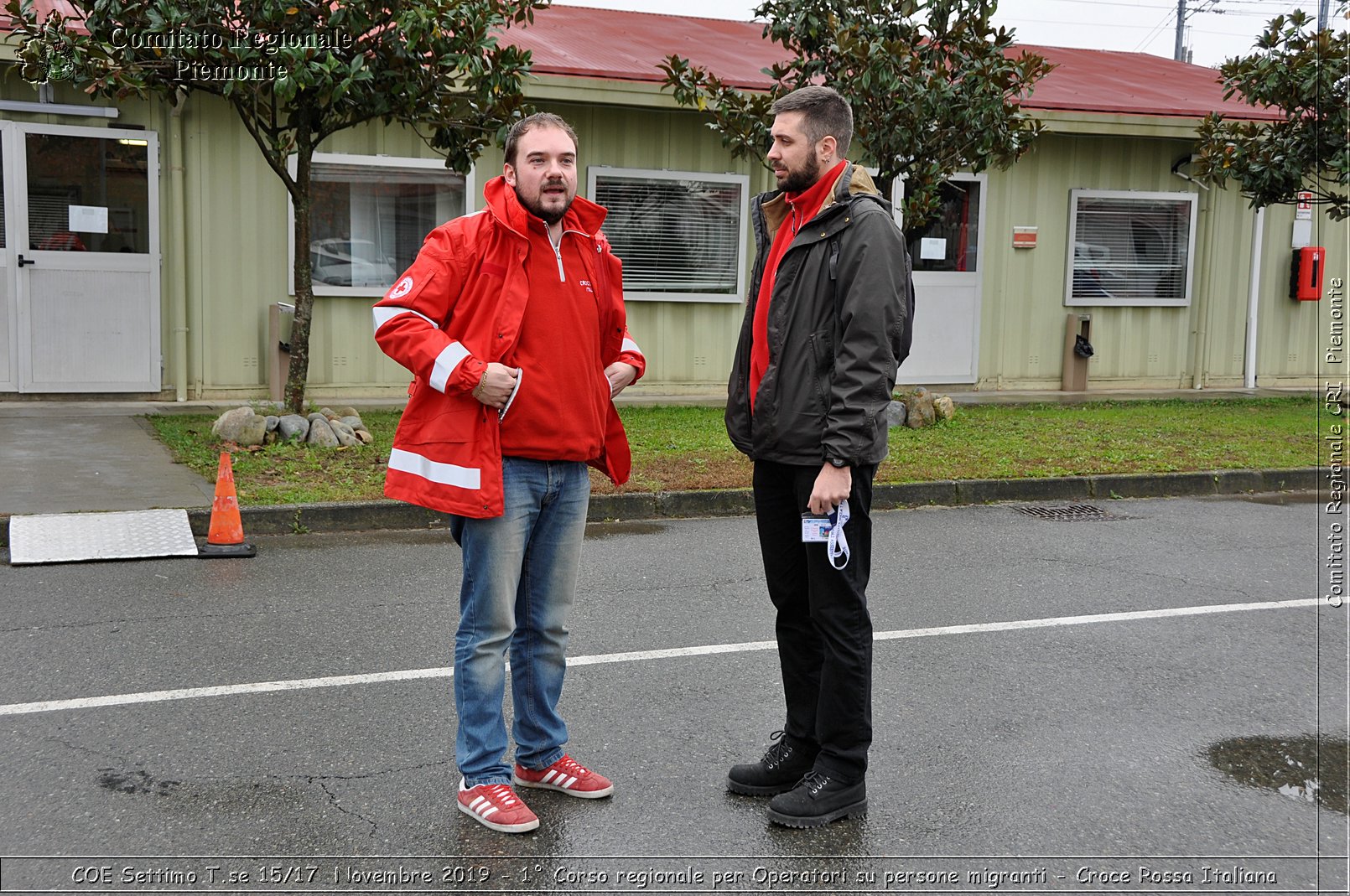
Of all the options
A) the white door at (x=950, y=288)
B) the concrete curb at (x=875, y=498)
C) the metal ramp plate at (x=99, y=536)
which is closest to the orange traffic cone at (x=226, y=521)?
the metal ramp plate at (x=99, y=536)

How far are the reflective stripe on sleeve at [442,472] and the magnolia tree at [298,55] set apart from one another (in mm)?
5980

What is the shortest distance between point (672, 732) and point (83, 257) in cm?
971

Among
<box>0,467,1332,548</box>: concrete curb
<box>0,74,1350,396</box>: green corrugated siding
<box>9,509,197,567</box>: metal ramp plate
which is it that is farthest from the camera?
<box>0,74,1350,396</box>: green corrugated siding

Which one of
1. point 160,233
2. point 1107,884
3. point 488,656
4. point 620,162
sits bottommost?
point 1107,884

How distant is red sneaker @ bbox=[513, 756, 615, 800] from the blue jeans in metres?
0.03

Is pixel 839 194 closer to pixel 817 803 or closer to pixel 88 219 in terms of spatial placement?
pixel 817 803

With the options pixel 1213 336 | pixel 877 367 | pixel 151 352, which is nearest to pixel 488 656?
pixel 877 367

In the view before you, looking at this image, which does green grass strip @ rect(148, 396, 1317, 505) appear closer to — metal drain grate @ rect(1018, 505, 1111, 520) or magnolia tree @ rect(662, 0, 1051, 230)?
metal drain grate @ rect(1018, 505, 1111, 520)

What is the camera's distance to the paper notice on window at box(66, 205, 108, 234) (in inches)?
474

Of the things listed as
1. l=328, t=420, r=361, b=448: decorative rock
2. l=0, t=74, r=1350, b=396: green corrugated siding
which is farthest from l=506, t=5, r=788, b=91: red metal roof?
l=328, t=420, r=361, b=448: decorative rock

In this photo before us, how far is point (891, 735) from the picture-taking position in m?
4.62

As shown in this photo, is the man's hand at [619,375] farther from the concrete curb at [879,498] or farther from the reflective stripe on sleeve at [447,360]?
the concrete curb at [879,498]

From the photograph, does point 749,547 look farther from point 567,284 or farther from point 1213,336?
point 1213,336

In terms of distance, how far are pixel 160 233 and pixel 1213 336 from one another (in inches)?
505
